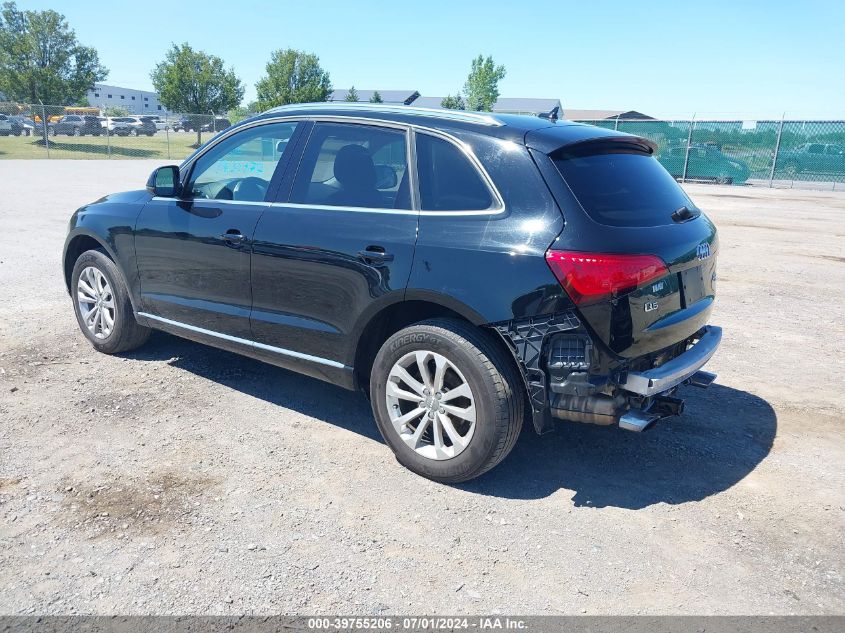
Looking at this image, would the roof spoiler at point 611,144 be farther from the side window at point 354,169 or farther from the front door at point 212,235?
the front door at point 212,235

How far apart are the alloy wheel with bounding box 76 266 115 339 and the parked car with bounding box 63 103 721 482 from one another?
1023 mm

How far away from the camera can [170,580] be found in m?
2.86

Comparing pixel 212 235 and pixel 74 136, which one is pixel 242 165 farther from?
pixel 74 136

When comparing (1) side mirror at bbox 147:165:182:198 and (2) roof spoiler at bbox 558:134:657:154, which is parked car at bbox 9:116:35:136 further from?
(2) roof spoiler at bbox 558:134:657:154

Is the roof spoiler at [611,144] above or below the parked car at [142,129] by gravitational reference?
above

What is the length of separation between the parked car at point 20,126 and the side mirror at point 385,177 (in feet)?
155

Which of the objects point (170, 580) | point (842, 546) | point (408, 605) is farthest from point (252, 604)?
point (842, 546)

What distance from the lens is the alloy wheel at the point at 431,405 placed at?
11.6ft

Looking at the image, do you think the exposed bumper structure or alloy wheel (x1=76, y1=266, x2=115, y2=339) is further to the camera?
alloy wheel (x1=76, y1=266, x2=115, y2=339)

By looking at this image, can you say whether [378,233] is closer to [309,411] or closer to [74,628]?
[309,411]

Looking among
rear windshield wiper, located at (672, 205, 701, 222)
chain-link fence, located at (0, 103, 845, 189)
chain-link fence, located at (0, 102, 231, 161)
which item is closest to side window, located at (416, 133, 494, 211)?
rear windshield wiper, located at (672, 205, 701, 222)

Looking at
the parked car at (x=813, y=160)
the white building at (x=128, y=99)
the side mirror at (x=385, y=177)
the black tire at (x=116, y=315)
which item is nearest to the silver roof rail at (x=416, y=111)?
the side mirror at (x=385, y=177)

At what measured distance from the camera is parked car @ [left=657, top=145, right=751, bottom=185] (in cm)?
2672

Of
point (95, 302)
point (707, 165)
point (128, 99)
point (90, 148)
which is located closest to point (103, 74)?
point (90, 148)
